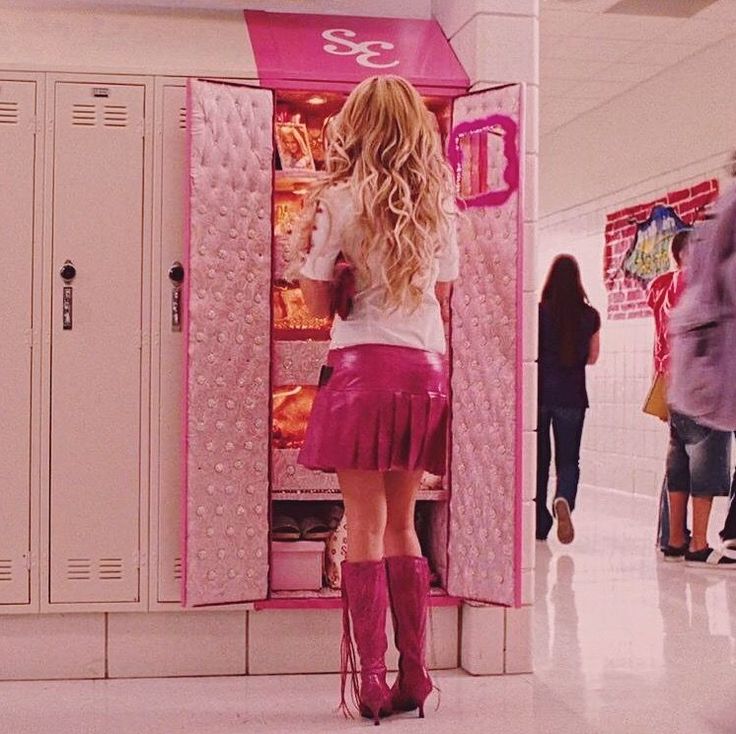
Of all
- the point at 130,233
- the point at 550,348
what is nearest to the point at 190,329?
the point at 130,233

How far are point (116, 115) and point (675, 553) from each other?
13.0 feet

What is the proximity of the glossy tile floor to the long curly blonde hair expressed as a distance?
115 cm

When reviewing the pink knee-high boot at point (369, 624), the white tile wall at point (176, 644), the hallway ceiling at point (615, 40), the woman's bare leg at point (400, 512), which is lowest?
the white tile wall at point (176, 644)

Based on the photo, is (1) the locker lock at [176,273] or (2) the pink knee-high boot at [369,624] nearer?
(2) the pink knee-high boot at [369,624]

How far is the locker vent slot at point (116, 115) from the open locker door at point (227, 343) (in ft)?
0.80

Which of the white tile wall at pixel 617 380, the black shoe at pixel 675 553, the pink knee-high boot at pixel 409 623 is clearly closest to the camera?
the pink knee-high boot at pixel 409 623

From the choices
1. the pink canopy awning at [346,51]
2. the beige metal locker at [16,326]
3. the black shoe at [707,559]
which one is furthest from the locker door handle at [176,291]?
the black shoe at [707,559]

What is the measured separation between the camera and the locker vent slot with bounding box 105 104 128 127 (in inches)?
143

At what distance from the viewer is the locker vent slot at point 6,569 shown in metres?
3.60

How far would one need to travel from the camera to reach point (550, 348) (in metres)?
6.93

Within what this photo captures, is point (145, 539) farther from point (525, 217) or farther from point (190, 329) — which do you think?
point (525, 217)

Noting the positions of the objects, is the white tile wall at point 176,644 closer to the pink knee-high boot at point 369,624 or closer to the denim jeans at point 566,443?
the pink knee-high boot at point 369,624

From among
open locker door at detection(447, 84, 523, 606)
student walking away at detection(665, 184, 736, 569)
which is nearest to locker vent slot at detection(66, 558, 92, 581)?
open locker door at detection(447, 84, 523, 606)

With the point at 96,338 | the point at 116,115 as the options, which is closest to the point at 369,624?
the point at 96,338
